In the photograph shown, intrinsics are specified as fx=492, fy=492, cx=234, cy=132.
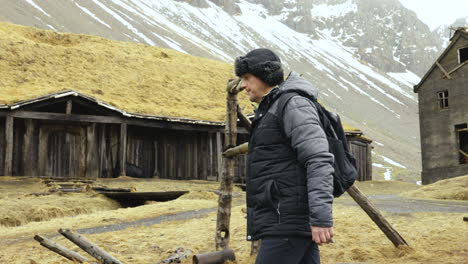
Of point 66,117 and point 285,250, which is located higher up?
point 66,117

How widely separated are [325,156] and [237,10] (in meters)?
170

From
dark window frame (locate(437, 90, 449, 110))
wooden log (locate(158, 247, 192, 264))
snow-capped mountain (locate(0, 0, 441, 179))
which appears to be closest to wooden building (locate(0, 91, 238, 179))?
wooden log (locate(158, 247, 192, 264))

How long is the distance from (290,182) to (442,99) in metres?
29.4

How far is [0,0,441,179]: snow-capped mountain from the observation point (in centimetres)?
8700

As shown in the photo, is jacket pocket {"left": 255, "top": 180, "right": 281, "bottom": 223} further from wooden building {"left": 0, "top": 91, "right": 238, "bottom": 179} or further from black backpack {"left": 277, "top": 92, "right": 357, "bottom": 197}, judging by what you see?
wooden building {"left": 0, "top": 91, "right": 238, "bottom": 179}

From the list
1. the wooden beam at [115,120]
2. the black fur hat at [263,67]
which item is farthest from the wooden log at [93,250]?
the wooden beam at [115,120]

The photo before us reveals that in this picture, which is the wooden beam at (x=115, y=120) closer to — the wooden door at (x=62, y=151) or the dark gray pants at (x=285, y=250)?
the wooden door at (x=62, y=151)

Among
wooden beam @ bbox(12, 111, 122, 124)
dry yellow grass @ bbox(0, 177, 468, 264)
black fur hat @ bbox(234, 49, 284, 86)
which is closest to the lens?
black fur hat @ bbox(234, 49, 284, 86)

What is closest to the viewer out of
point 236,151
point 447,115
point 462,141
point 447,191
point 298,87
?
point 298,87

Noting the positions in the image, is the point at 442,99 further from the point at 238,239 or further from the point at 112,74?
the point at 238,239

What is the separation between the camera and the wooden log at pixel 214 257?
5.61 m

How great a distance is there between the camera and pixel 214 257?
5.88 m

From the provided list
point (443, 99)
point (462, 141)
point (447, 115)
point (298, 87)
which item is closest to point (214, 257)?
point (298, 87)

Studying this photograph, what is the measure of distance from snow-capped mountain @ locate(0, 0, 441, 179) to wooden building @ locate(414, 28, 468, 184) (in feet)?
136
